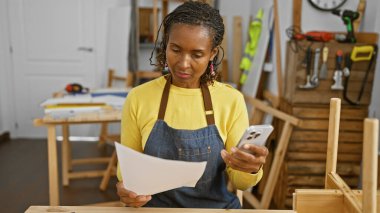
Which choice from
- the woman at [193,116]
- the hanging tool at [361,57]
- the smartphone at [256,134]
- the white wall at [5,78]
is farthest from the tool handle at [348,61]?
the white wall at [5,78]

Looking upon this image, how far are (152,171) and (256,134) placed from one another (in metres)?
0.24

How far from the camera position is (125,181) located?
2.69 feet

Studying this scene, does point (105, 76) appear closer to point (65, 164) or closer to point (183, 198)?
point (65, 164)

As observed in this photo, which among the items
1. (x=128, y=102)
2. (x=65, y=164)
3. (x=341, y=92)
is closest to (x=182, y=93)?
(x=128, y=102)

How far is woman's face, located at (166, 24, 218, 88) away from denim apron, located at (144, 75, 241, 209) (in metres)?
0.14

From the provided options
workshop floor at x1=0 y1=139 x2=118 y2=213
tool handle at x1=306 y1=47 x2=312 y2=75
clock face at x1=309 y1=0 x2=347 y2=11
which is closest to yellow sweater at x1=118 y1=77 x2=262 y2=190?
tool handle at x1=306 y1=47 x2=312 y2=75

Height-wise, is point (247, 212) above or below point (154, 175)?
below

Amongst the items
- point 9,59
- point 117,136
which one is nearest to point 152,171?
point 117,136

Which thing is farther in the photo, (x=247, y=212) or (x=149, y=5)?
(x=149, y=5)

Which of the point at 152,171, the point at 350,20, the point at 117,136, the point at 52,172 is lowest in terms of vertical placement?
the point at 117,136

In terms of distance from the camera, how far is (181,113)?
113 cm

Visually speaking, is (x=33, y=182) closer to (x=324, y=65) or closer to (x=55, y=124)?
(x=55, y=124)

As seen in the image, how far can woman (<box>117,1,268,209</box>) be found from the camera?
105cm

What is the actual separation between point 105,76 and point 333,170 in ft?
13.0
